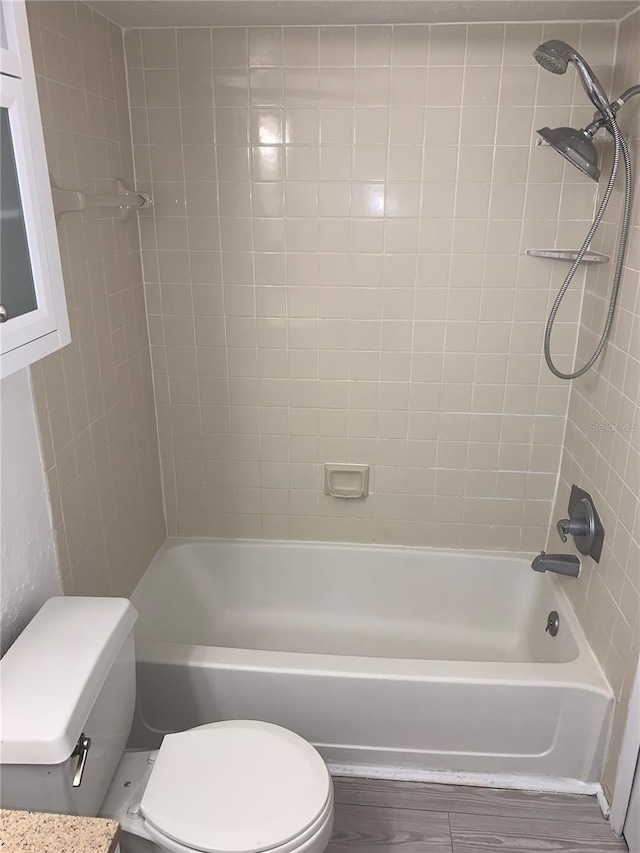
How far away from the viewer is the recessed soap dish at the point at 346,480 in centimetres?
230

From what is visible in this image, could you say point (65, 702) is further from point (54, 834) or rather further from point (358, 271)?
point (358, 271)

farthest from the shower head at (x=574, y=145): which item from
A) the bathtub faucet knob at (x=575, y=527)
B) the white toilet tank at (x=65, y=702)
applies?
the white toilet tank at (x=65, y=702)

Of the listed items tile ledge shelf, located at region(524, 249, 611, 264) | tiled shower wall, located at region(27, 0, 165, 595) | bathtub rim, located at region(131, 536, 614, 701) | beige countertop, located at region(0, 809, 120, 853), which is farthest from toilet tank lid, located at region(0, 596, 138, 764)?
tile ledge shelf, located at region(524, 249, 611, 264)

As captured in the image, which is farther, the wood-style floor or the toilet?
the wood-style floor

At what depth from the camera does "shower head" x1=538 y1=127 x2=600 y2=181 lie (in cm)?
168

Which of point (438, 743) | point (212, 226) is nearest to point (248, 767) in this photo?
point (438, 743)

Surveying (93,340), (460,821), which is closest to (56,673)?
(93,340)

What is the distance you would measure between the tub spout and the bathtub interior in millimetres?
250

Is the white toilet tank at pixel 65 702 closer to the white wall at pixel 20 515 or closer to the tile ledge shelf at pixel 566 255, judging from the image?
the white wall at pixel 20 515

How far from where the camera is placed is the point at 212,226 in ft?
6.83

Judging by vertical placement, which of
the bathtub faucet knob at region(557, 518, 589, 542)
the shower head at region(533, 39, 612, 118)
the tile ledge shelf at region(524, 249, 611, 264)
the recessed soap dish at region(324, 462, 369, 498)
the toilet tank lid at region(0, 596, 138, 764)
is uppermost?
the shower head at region(533, 39, 612, 118)

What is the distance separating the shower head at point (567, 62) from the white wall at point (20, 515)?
139 centimetres

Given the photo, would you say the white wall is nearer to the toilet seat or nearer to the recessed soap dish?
the toilet seat

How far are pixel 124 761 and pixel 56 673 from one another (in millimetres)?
369
